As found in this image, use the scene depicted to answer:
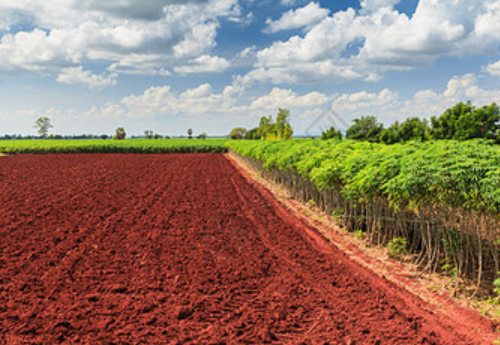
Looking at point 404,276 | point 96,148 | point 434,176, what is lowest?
point 404,276

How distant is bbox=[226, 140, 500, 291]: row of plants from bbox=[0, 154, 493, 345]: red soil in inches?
63.1

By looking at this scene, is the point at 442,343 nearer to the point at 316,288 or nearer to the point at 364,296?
the point at 364,296

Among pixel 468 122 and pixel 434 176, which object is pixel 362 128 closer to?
pixel 468 122

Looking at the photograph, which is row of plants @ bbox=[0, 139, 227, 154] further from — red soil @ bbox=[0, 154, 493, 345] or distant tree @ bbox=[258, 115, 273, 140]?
red soil @ bbox=[0, 154, 493, 345]

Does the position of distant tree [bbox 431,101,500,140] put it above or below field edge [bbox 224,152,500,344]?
above

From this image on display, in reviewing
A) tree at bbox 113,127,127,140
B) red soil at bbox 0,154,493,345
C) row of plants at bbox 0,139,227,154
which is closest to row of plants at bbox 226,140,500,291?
red soil at bbox 0,154,493,345

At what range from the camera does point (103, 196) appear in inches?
705

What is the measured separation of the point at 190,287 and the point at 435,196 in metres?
5.43

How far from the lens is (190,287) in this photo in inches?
298

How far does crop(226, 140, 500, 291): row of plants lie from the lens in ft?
22.9

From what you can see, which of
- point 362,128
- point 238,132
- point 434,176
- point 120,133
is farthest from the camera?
point 238,132

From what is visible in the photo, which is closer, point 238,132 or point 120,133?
point 120,133

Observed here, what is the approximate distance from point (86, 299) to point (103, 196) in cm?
1171

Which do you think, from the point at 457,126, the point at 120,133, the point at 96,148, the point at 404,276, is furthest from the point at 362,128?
the point at 120,133
